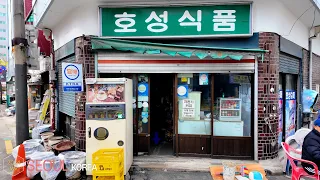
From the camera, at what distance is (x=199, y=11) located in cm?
549

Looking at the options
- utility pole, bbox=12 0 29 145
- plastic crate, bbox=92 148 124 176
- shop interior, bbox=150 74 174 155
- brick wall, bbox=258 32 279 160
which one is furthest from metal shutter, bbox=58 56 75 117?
brick wall, bbox=258 32 279 160

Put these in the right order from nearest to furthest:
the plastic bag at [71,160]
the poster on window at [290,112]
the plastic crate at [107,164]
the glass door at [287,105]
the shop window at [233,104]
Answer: the plastic crate at [107,164]
the plastic bag at [71,160]
the shop window at [233,104]
the glass door at [287,105]
the poster on window at [290,112]

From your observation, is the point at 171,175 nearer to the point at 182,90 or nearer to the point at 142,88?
the point at 182,90

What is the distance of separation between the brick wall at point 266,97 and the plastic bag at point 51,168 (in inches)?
199

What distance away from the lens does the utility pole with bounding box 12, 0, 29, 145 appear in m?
5.97

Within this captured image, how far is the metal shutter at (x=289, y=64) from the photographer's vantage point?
20.3 feet

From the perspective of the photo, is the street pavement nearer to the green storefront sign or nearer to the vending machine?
the vending machine

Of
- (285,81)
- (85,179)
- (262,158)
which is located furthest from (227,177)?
(285,81)

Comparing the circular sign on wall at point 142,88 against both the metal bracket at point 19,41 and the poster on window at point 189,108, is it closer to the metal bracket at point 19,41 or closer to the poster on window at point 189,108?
the poster on window at point 189,108

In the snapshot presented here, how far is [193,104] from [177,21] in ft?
7.75

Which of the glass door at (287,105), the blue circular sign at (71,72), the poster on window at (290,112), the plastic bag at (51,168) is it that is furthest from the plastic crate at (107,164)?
the poster on window at (290,112)

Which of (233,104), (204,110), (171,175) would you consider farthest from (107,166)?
(233,104)

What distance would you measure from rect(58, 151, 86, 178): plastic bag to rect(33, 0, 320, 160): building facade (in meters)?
0.67

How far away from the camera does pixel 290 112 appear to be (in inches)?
279
